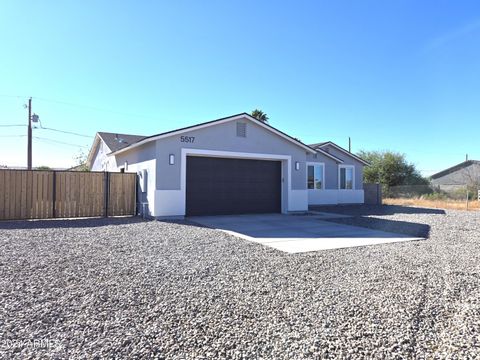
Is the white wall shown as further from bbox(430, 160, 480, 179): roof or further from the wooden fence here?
bbox(430, 160, 480, 179): roof

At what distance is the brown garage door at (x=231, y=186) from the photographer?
41.3ft

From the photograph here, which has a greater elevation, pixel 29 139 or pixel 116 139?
pixel 29 139

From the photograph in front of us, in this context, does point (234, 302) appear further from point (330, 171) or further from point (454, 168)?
point (454, 168)

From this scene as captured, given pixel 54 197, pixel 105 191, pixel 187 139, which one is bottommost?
pixel 54 197

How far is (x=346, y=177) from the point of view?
21.0 meters

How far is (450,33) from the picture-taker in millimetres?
12039

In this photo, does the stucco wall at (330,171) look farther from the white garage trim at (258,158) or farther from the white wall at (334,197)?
the white garage trim at (258,158)

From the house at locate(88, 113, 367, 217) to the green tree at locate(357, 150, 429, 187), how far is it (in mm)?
20226

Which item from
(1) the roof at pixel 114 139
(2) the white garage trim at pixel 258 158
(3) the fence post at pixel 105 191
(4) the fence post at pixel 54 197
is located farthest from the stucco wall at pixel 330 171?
(4) the fence post at pixel 54 197

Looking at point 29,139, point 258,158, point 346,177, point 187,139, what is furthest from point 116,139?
point 346,177

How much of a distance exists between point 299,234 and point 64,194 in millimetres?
8707

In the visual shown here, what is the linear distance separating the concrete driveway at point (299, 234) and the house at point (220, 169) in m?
1.35

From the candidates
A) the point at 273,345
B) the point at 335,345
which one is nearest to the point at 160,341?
the point at 273,345

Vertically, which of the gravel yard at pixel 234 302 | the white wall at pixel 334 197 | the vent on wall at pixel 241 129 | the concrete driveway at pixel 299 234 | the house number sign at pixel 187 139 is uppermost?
the vent on wall at pixel 241 129
